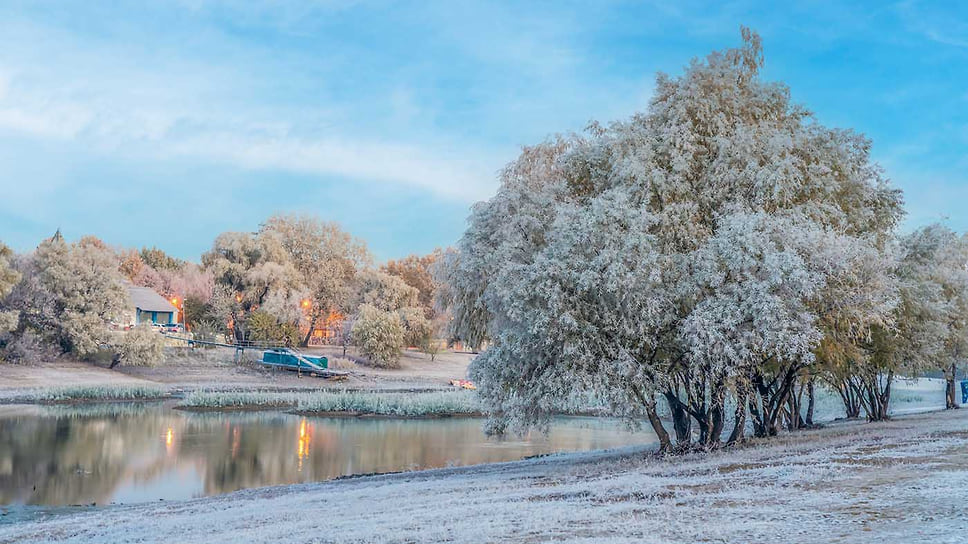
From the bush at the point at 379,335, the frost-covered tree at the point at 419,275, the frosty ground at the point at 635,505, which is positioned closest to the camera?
the frosty ground at the point at 635,505

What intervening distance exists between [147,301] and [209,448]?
1889 inches

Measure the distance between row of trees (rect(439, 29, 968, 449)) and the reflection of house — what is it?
58054 millimetres

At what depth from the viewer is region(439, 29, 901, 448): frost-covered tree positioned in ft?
51.0

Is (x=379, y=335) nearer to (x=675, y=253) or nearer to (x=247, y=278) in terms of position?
(x=247, y=278)

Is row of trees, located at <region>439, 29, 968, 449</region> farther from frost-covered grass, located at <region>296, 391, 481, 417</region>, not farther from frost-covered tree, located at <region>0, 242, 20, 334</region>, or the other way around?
frost-covered tree, located at <region>0, 242, 20, 334</region>

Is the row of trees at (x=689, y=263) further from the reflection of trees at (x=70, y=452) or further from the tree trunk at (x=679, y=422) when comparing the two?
the reflection of trees at (x=70, y=452)

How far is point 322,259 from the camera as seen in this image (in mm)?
75625

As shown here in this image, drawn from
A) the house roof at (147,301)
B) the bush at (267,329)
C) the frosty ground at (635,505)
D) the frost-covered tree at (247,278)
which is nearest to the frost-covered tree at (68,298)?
the bush at (267,329)

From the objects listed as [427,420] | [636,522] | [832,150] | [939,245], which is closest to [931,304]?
[939,245]

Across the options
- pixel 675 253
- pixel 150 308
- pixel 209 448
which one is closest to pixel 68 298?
pixel 150 308

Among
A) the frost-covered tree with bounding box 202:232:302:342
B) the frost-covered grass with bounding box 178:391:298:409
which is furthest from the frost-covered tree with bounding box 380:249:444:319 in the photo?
the frost-covered grass with bounding box 178:391:298:409

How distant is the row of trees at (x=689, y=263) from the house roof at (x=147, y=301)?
58209 mm

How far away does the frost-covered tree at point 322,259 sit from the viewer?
2923 inches

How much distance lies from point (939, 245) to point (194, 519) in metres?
21.2
